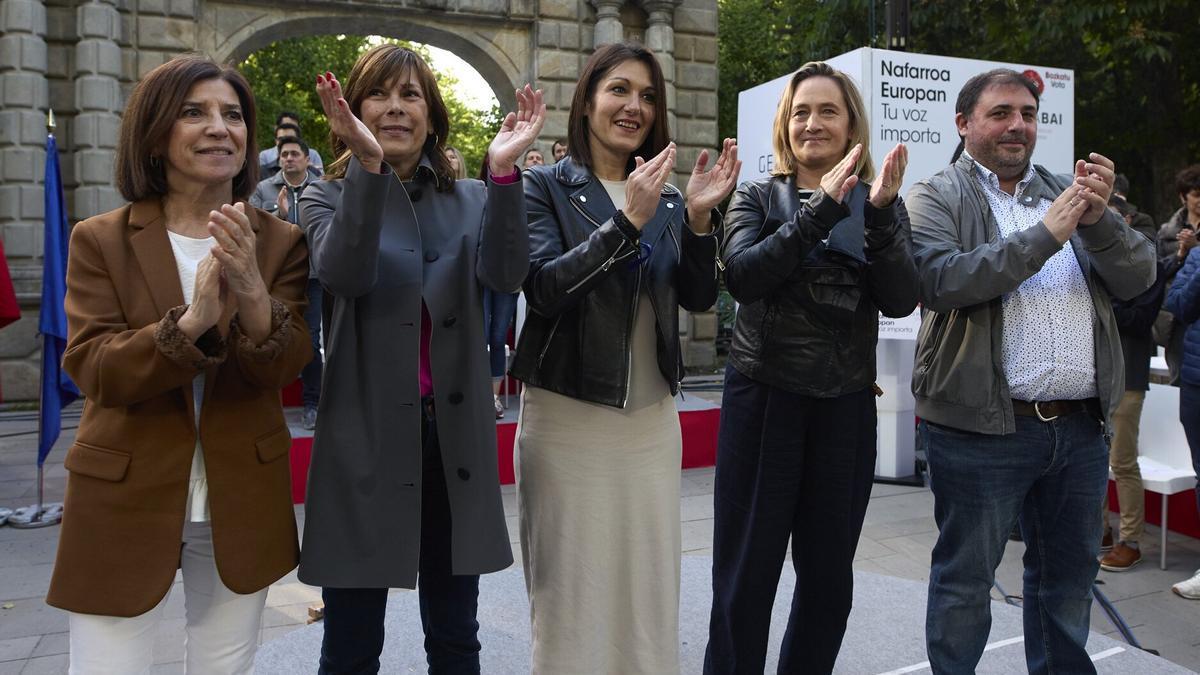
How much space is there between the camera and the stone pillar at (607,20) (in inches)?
457

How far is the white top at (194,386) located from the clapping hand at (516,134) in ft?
2.22

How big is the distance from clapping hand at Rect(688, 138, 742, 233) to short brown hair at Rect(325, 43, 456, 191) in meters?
0.64

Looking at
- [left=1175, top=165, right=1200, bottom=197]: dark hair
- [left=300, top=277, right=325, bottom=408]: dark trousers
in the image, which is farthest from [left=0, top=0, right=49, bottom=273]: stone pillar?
[left=1175, top=165, right=1200, bottom=197]: dark hair

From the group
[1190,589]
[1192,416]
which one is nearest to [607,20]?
[1192,416]

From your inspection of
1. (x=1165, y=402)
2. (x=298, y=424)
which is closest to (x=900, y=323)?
(x=1165, y=402)

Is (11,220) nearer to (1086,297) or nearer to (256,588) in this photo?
(256,588)

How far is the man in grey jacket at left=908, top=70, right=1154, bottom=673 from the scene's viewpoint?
Answer: 282cm

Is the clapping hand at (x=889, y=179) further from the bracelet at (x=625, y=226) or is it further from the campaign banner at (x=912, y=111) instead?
the campaign banner at (x=912, y=111)

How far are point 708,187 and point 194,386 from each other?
138 centimetres

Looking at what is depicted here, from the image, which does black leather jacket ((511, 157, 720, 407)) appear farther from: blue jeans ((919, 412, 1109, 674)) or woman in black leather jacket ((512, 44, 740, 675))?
blue jeans ((919, 412, 1109, 674))

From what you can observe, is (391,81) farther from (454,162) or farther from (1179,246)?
(1179,246)

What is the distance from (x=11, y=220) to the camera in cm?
978

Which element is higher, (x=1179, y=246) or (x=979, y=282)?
(x=1179, y=246)

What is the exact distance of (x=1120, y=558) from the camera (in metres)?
5.07
